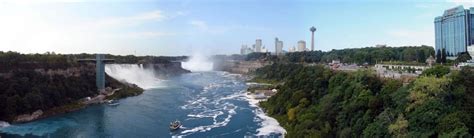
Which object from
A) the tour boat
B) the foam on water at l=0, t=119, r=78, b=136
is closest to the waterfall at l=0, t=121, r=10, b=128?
the foam on water at l=0, t=119, r=78, b=136

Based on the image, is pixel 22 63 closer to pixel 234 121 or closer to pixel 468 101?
pixel 234 121

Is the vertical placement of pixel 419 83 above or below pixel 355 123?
above

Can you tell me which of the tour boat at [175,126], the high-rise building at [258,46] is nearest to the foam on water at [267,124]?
the tour boat at [175,126]

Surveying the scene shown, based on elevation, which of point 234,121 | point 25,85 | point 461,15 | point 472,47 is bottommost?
point 234,121

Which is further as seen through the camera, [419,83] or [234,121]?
[234,121]

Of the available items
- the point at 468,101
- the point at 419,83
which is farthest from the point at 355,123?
the point at 468,101

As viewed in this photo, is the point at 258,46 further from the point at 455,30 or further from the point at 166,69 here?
the point at 455,30
